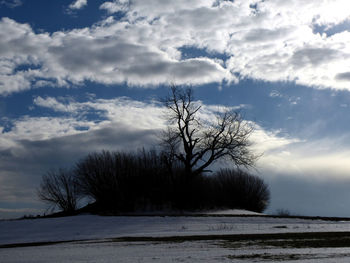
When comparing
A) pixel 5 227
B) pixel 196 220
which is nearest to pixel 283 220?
pixel 196 220

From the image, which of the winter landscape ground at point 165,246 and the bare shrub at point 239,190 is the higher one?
the bare shrub at point 239,190

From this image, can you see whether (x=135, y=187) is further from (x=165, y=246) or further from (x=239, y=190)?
(x=165, y=246)

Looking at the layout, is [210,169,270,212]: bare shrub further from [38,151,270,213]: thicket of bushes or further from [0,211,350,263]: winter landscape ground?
[0,211,350,263]: winter landscape ground

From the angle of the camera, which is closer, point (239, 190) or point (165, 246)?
point (165, 246)

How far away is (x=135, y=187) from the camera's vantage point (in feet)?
130

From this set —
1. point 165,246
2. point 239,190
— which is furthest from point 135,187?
point 165,246

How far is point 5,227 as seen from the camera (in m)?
25.3

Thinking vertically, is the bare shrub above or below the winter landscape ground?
above

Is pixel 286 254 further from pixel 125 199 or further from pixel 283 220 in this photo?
pixel 125 199

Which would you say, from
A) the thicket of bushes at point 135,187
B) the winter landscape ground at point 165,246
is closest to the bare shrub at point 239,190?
the thicket of bushes at point 135,187

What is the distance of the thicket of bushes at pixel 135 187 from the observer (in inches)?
1508

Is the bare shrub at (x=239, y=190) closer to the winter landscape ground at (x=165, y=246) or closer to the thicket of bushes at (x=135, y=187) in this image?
the thicket of bushes at (x=135, y=187)

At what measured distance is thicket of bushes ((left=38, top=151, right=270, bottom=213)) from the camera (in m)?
38.3

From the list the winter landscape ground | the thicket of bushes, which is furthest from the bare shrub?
the winter landscape ground
